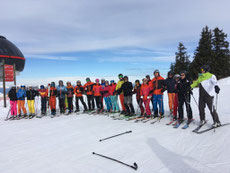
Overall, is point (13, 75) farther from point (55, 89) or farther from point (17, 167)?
point (17, 167)

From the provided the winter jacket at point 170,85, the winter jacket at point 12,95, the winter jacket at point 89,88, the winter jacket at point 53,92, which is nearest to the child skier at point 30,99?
the winter jacket at point 12,95

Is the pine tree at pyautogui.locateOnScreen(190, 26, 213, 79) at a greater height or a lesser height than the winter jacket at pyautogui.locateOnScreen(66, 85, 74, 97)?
greater

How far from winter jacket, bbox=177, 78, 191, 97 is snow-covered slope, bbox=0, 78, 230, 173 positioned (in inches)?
55.4

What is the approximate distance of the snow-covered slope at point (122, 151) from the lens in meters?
3.49

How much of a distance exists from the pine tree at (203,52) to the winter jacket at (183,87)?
95.2ft

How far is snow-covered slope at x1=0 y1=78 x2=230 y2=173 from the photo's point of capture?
3.49 metres

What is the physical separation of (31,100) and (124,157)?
9043 millimetres

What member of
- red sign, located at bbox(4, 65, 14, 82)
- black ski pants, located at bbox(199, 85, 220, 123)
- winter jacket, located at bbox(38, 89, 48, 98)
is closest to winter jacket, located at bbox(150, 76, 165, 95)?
black ski pants, located at bbox(199, 85, 220, 123)

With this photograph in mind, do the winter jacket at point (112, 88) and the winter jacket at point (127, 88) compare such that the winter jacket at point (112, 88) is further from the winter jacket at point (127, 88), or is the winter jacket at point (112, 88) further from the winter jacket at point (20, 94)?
the winter jacket at point (20, 94)

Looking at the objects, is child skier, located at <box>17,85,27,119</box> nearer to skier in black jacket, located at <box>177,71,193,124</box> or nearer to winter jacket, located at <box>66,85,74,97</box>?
winter jacket, located at <box>66,85,74,97</box>

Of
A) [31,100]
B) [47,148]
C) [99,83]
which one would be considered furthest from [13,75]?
[47,148]

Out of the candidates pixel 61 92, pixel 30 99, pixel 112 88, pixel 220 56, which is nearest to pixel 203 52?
pixel 220 56

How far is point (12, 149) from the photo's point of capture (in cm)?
488

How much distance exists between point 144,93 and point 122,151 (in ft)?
14.1
